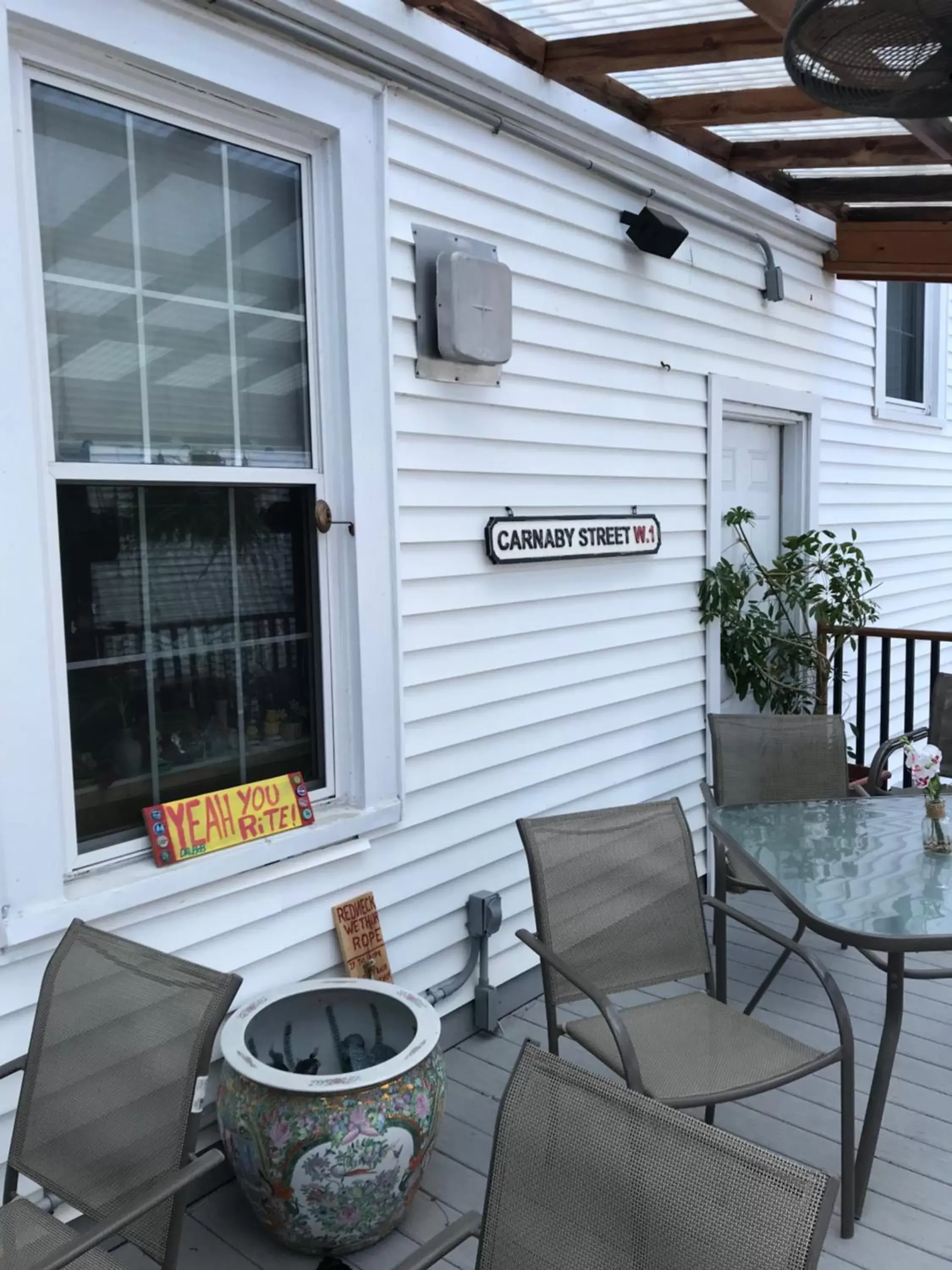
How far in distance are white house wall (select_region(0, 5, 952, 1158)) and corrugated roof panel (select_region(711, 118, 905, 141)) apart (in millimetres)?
340

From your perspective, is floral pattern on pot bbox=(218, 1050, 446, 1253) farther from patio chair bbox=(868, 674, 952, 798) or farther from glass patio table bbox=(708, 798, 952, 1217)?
patio chair bbox=(868, 674, 952, 798)

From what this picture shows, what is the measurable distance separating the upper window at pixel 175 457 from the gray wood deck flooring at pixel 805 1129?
0.93m

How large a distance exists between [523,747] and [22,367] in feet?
6.40

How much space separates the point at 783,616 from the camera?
4660 millimetres

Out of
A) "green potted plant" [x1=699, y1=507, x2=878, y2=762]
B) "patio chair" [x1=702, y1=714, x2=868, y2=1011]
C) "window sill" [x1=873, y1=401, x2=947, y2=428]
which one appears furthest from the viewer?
"window sill" [x1=873, y1=401, x2=947, y2=428]

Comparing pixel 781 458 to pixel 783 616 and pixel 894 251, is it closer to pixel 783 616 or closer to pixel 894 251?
pixel 783 616

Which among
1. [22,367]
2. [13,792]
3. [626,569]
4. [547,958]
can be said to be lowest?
[547,958]

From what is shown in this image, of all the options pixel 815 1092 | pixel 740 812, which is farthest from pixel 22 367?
pixel 815 1092

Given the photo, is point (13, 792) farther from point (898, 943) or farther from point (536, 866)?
point (898, 943)

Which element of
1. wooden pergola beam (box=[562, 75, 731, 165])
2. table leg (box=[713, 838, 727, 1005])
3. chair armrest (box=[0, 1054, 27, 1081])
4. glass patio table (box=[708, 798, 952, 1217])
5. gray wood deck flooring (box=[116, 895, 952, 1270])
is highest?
wooden pergola beam (box=[562, 75, 731, 165])

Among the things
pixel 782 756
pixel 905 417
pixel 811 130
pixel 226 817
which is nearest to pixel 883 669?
pixel 782 756

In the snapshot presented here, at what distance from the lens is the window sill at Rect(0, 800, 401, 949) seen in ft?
6.77

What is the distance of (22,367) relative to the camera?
2000 millimetres

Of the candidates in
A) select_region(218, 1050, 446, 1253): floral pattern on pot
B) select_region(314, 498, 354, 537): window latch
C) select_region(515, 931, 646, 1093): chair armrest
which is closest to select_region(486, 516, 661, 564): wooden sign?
select_region(314, 498, 354, 537): window latch
